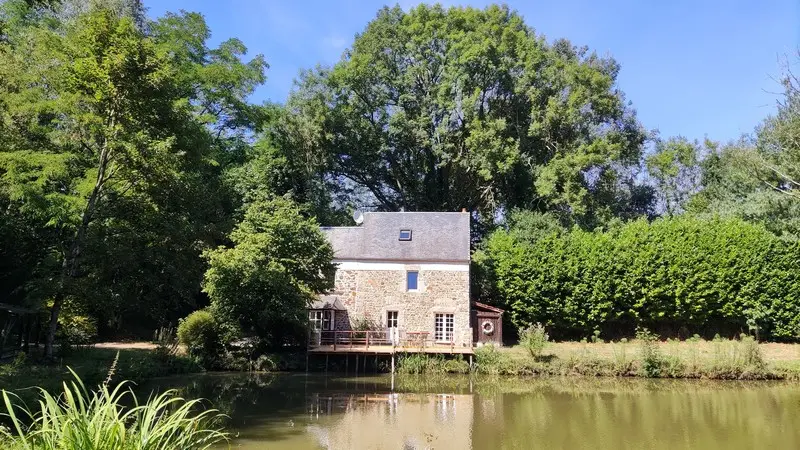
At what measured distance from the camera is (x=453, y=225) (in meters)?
24.0

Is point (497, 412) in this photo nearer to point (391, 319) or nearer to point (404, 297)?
point (404, 297)

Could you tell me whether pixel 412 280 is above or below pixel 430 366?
above

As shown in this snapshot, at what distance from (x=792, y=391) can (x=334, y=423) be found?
13234mm

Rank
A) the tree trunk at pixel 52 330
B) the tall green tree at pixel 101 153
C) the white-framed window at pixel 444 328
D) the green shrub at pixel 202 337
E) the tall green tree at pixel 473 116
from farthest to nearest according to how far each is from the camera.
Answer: the tall green tree at pixel 473 116 < the white-framed window at pixel 444 328 < the green shrub at pixel 202 337 < the tall green tree at pixel 101 153 < the tree trunk at pixel 52 330

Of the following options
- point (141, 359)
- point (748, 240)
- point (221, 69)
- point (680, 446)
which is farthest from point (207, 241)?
point (748, 240)

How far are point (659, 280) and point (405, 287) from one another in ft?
34.7

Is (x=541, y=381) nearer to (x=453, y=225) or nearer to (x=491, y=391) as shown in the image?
(x=491, y=391)

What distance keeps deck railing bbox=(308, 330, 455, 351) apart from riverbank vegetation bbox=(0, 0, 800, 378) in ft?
3.68

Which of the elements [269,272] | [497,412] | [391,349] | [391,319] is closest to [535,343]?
[391,349]

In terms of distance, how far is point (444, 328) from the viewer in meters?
22.5

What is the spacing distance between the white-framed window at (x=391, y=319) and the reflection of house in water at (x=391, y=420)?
7.79 m

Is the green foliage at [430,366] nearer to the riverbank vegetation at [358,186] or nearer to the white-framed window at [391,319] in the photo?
the riverbank vegetation at [358,186]

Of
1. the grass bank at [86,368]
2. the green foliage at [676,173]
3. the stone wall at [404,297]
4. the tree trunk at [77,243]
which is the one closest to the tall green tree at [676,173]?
the green foliage at [676,173]

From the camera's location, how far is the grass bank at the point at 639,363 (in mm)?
17469
